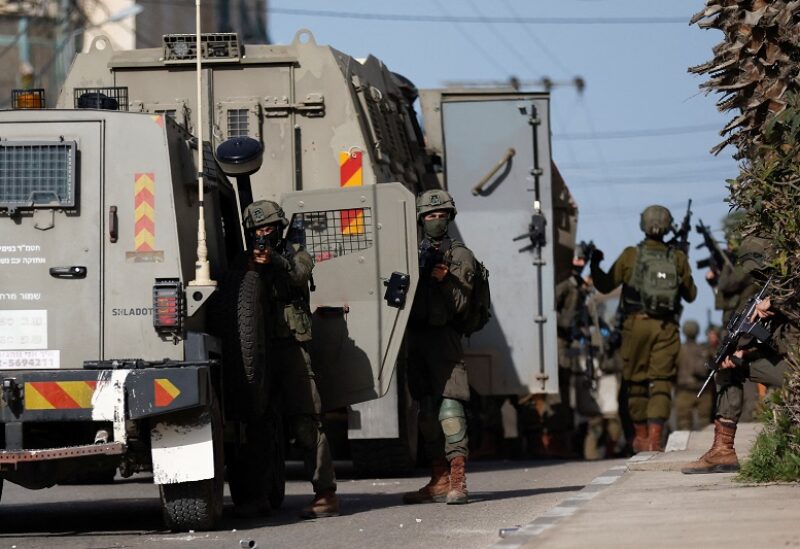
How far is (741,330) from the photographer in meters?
10.4

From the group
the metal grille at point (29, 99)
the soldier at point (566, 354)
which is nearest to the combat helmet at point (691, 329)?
the soldier at point (566, 354)

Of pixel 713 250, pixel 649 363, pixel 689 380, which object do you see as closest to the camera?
pixel 649 363

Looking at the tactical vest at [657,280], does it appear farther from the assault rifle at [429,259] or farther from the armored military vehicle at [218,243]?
the assault rifle at [429,259]

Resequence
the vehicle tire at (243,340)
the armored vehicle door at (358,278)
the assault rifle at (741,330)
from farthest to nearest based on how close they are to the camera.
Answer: the armored vehicle door at (358,278), the assault rifle at (741,330), the vehicle tire at (243,340)

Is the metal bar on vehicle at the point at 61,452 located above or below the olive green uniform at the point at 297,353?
below

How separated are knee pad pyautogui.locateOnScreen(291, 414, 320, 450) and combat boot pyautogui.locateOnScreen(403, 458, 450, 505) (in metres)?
1.04

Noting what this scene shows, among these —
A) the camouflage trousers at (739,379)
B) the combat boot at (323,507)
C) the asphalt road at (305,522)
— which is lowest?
the asphalt road at (305,522)

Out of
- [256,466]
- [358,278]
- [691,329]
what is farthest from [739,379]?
[691,329]

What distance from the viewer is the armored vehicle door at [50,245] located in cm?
923

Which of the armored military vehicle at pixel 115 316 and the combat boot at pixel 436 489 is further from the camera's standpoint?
the combat boot at pixel 436 489

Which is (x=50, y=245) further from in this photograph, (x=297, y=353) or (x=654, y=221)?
(x=654, y=221)

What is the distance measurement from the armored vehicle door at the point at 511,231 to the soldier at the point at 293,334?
4350mm

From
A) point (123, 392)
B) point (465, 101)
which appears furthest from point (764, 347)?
point (465, 101)

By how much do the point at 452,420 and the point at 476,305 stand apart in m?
0.73
